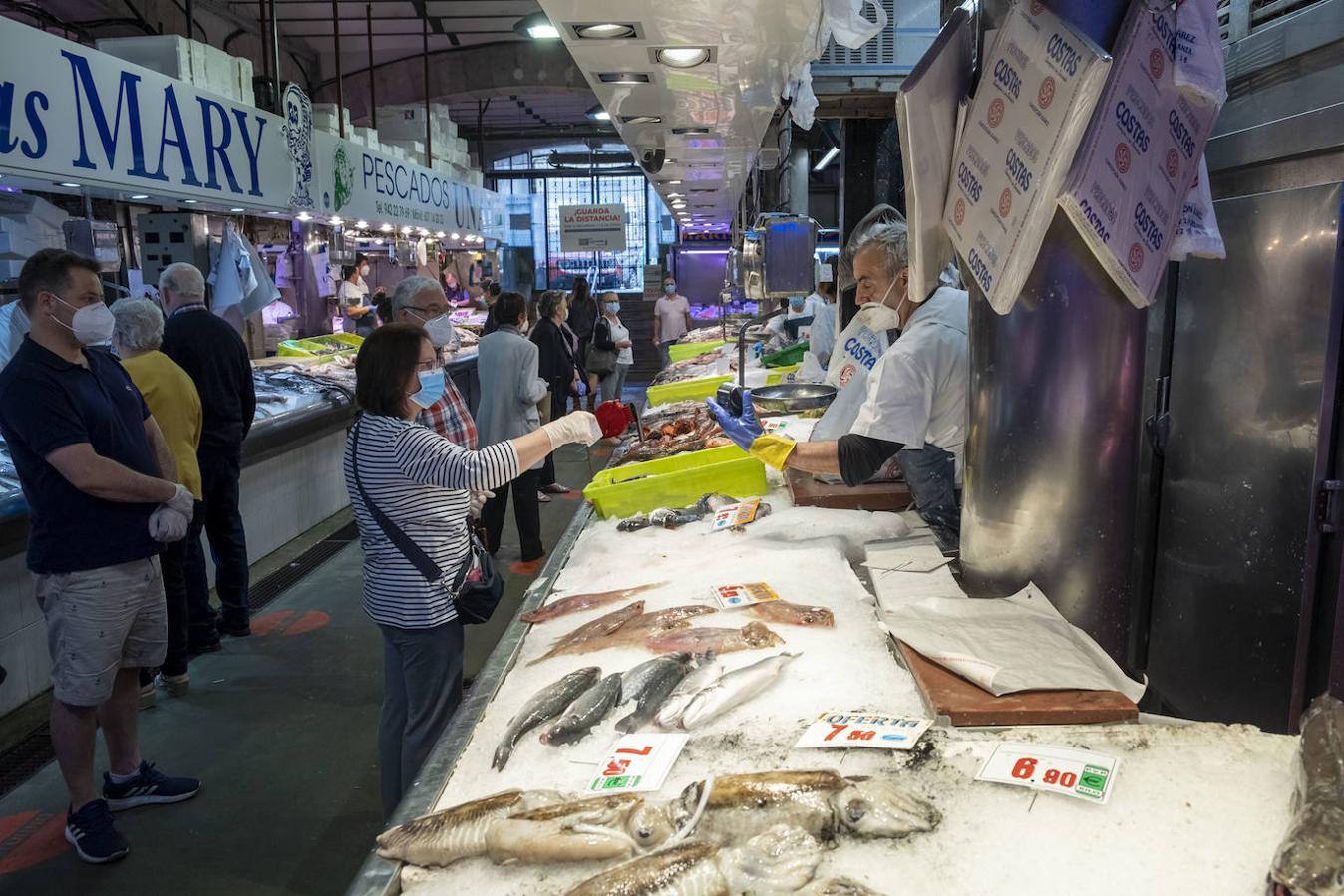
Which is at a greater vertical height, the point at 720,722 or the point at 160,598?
the point at 720,722

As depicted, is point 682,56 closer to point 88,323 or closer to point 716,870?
point 88,323

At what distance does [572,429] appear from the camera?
3.39m

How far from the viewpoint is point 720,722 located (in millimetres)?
2035

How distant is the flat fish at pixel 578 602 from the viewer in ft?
9.21

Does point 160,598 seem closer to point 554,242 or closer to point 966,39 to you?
point 966,39

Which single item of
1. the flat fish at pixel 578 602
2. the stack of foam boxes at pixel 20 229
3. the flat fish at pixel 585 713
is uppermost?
the stack of foam boxes at pixel 20 229

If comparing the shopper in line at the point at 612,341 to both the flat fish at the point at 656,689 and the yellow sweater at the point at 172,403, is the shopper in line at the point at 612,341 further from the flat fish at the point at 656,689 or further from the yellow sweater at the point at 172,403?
the flat fish at the point at 656,689

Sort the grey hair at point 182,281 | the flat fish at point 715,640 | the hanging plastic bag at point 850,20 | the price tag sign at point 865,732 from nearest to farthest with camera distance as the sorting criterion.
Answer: the price tag sign at point 865,732 < the flat fish at point 715,640 < the hanging plastic bag at point 850,20 < the grey hair at point 182,281

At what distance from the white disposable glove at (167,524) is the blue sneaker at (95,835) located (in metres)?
0.95

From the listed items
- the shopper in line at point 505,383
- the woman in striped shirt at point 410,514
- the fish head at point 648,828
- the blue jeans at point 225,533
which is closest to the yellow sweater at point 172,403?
the blue jeans at point 225,533

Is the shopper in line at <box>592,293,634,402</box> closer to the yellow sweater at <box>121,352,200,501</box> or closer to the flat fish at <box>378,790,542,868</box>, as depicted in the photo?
the yellow sweater at <box>121,352,200,501</box>

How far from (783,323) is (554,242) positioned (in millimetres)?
19518

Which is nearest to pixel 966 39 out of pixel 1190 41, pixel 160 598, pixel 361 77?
pixel 1190 41

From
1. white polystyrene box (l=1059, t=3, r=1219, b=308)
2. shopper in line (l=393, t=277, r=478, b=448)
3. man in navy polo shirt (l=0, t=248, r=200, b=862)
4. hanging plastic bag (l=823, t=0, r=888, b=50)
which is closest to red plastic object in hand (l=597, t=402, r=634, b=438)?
shopper in line (l=393, t=277, r=478, b=448)
